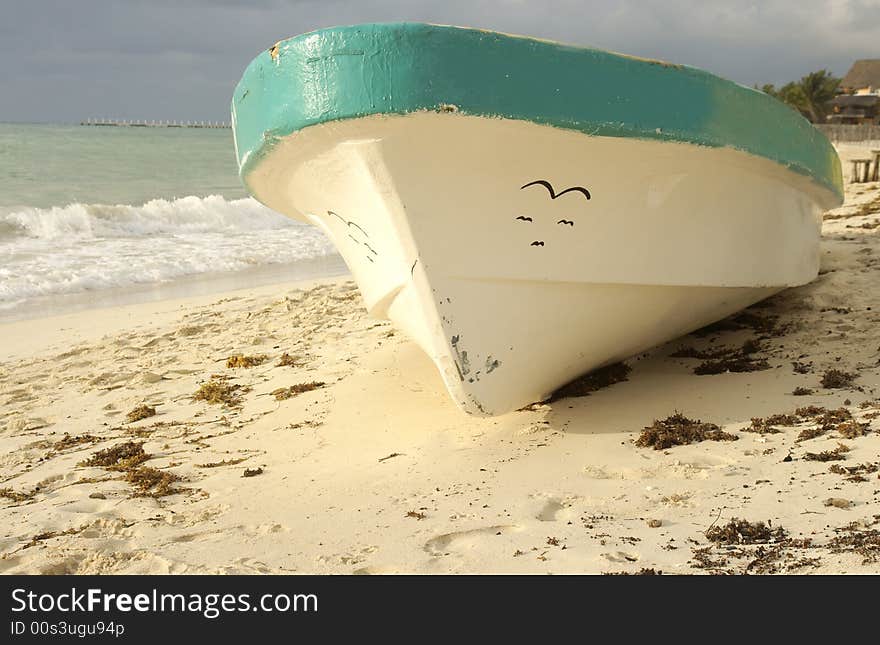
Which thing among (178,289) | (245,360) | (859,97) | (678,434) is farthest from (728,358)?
(859,97)

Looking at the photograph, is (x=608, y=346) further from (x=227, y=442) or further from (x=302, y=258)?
(x=302, y=258)

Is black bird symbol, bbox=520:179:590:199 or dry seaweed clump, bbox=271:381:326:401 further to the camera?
dry seaweed clump, bbox=271:381:326:401

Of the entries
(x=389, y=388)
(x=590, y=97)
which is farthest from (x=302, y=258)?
(x=590, y=97)

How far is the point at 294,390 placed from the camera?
16.3ft

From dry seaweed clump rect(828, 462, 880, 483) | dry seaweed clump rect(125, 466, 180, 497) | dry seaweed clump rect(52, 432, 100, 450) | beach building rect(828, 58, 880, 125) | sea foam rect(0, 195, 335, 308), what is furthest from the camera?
beach building rect(828, 58, 880, 125)

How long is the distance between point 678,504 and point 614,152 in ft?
4.53

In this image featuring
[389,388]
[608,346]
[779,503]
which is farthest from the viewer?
[389,388]

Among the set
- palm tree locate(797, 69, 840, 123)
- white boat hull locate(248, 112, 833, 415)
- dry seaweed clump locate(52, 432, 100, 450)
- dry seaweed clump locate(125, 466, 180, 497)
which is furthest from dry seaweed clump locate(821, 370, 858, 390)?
palm tree locate(797, 69, 840, 123)

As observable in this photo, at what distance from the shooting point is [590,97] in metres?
3.18

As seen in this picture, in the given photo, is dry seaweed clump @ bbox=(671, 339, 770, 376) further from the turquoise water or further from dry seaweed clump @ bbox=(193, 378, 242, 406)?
the turquoise water

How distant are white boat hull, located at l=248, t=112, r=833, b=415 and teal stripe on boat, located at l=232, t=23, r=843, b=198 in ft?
0.20

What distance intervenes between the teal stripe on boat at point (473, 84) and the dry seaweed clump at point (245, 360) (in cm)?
240

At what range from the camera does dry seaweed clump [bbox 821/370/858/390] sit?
3.96 m

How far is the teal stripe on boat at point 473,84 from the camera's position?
300 cm
